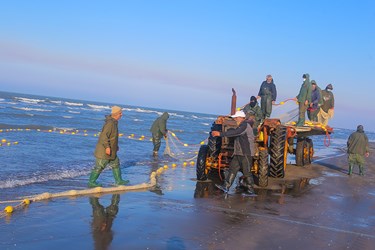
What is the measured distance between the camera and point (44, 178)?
985 cm

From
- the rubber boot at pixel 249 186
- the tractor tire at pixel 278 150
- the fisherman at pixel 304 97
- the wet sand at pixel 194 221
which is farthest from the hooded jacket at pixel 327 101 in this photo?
the rubber boot at pixel 249 186

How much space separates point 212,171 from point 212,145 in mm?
1572

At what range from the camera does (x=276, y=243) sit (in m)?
5.66

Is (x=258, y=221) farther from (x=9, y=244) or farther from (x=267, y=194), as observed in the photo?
(x=9, y=244)

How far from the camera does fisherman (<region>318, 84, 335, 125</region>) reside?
14977 millimetres

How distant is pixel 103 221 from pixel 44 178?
432 centimetres

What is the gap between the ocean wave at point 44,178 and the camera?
8969 millimetres

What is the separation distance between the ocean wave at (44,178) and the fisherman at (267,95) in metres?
5.40

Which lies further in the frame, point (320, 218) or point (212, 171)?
point (212, 171)

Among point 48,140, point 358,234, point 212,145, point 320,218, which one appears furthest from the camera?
point 48,140

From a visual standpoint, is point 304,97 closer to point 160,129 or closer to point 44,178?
point 160,129

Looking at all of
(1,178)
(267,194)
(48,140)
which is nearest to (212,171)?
(267,194)

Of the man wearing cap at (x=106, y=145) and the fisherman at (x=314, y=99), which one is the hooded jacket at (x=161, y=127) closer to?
the fisherman at (x=314, y=99)

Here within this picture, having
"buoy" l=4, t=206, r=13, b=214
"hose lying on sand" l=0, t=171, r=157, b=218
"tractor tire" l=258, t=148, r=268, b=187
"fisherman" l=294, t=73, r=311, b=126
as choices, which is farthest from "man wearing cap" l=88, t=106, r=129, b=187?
"fisherman" l=294, t=73, r=311, b=126
